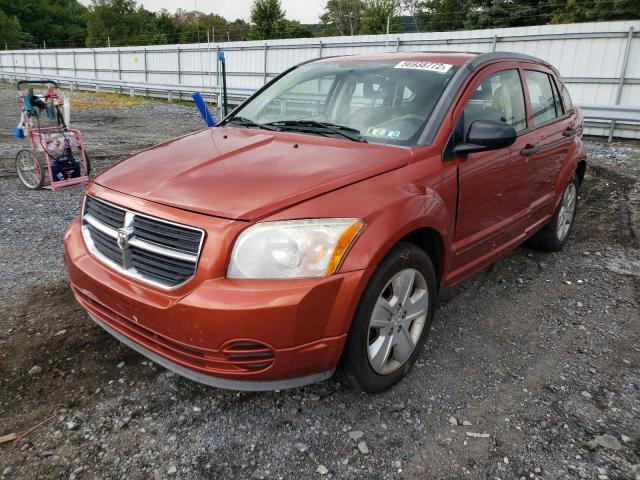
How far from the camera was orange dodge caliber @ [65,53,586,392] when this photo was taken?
2.05 metres

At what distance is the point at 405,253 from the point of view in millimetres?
2391

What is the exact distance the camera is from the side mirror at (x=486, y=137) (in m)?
2.76

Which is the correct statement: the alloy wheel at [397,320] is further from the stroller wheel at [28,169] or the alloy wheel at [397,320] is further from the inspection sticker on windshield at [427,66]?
the stroller wheel at [28,169]

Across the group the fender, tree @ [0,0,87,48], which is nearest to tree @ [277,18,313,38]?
tree @ [0,0,87,48]

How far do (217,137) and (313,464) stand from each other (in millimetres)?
2019

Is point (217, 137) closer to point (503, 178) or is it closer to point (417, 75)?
point (417, 75)

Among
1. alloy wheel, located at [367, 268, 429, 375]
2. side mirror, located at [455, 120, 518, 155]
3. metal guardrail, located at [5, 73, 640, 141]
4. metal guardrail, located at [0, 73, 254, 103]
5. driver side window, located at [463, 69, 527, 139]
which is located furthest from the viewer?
metal guardrail, located at [0, 73, 254, 103]

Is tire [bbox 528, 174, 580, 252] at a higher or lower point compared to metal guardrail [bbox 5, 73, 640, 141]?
lower

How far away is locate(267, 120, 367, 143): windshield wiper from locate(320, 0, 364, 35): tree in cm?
6369

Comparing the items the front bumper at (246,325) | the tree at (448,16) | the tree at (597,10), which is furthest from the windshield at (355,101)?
the tree at (448,16)

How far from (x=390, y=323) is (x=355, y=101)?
5.08 ft

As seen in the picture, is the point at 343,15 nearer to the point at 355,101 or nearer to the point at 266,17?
the point at 266,17

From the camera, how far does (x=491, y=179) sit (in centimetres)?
312

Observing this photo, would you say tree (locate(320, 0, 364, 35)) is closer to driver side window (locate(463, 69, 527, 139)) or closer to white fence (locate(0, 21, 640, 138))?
white fence (locate(0, 21, 640, 138))
